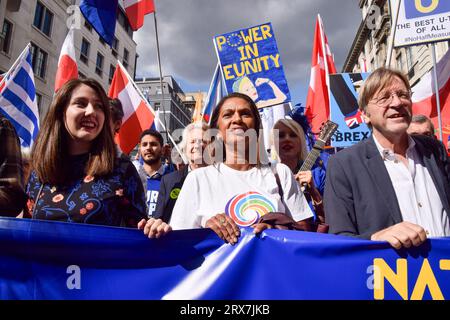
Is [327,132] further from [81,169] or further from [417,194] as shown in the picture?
[81,169]

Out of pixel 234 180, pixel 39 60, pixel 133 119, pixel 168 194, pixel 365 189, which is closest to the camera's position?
pixel 365 189

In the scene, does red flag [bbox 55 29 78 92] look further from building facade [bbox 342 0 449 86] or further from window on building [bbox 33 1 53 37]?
window on building [bbox 33 1 53 37]

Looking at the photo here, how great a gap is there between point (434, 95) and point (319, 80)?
5.77ft

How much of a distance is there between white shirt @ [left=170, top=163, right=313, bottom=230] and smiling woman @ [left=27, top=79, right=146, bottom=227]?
0.79 feet

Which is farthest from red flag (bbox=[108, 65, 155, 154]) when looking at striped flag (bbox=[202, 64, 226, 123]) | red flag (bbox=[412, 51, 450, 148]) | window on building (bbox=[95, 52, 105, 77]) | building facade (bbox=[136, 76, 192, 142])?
building facade (bbox=[136, 76, 192, 142])

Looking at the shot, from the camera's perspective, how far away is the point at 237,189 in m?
2.02

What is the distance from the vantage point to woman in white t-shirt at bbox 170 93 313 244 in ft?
6.23

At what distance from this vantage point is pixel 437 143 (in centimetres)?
203

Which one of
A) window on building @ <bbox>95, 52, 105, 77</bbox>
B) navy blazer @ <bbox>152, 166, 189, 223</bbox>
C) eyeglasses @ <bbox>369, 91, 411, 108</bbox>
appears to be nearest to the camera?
eyeglasses @ <bbox>369, 91, 411, 108</bbox>

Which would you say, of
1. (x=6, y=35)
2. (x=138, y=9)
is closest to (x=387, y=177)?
(x=138, y=9)

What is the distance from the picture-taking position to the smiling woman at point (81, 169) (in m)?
1.81

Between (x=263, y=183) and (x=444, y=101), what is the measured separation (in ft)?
15.5

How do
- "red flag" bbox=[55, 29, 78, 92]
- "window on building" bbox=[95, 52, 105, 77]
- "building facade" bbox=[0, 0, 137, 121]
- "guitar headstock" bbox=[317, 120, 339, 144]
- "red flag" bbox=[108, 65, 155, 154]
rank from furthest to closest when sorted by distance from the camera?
"window on building" bbox=[95, 52, 105, 77]
"building facade" bbox=[0, 0, 137, 121]
"red flag" bbox=[108, 65, 155, 154]
"red flag" bbox=[55, 29, 78, 92]
"guitar headstock" bbox=[317, 120, 339, 144]

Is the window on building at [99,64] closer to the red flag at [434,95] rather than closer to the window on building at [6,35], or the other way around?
the window on building at [6,35]
